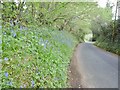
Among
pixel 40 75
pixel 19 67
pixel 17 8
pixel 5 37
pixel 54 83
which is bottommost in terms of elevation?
pixel 54 83

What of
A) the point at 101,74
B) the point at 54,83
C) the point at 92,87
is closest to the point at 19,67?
the point at 54,83

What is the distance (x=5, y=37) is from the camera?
3727 mm

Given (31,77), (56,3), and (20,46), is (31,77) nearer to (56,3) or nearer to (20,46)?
(20,46)

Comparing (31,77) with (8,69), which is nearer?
(8,69)

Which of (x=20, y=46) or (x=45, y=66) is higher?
(x=20, y=46)

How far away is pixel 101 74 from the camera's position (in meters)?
8.79

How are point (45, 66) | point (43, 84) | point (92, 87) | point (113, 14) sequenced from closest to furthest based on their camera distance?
point (43, 84)
point (45, 66)
point (92, 87)
point (113, 14)

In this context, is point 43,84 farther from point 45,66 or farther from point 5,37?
point 5,37

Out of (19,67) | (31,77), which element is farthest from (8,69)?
(31,77)

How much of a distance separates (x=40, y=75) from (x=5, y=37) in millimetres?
1027

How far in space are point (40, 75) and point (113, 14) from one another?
2339 centimetres

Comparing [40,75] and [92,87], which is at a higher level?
[40,75]

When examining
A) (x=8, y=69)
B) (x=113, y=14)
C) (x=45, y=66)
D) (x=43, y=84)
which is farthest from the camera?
(x=113, y=14)

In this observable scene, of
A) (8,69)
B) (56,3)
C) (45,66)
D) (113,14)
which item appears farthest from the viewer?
(113,14)
